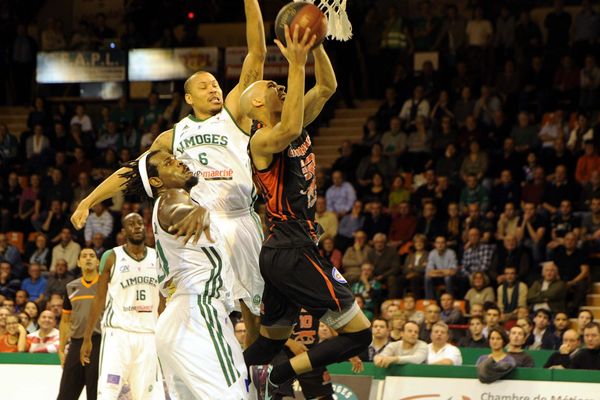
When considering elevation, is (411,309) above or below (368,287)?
below

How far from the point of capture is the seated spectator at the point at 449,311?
49.7ft

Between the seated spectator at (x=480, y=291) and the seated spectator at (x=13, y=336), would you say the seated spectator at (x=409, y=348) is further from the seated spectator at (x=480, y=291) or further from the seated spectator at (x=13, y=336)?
the seated spectator at (x=13, y=336)

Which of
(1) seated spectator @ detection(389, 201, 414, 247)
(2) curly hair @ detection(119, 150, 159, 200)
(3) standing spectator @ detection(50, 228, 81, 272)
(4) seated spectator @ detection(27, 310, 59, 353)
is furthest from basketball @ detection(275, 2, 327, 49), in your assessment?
(3) standing spectator @ detection(50, 228, 81, 272)

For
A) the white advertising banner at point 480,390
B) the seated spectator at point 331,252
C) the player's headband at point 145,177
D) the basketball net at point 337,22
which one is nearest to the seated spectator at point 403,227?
the seated spectator at point 331,252

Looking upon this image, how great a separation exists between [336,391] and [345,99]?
12027mm

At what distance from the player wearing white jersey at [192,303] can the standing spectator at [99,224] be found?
12.8 metres

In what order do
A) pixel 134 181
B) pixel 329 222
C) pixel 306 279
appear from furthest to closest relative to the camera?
pixel 329 222
pixel 134 181
pixel 306 279

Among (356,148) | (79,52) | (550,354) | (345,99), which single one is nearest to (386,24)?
(345,99)

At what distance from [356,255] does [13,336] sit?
5363 millimetres

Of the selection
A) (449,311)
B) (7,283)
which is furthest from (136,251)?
(7,283)

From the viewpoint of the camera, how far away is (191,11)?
84.6 ft

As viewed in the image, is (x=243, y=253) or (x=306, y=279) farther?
(x=243, y=253)

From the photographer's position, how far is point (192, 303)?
7.07 metres

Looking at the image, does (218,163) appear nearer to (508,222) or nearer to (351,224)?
(508,222)
